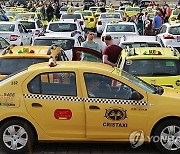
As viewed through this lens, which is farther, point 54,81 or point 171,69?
point 171,69

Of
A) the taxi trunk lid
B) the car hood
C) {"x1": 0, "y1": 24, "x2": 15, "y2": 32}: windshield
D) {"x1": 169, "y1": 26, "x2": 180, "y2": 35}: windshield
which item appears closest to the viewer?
the car hood

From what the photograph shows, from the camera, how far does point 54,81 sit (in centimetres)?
769

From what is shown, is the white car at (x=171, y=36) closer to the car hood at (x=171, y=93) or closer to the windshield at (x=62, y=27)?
the windshield at (x=62, y=27)

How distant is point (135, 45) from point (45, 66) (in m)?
5.60

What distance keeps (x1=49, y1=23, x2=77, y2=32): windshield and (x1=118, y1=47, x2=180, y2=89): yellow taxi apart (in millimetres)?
10237

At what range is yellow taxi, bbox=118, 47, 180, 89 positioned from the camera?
9609 millimetres

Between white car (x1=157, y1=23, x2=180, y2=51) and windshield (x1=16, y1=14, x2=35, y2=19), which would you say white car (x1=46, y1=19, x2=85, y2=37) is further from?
windshield (x1=16, y1=14, x2=35, y2=19)

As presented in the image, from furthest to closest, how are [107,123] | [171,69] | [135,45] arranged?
[135,45] → [171,69] → [107,123]

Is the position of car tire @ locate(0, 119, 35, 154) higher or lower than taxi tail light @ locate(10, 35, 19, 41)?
higher

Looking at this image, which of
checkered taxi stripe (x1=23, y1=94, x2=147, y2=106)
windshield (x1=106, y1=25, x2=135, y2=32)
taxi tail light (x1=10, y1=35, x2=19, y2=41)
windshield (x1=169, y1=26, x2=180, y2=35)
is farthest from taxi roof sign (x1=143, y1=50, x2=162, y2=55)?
taxi tail light (x1=10, y1=35, x2=19, y2=41)

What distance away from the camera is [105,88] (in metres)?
7.61

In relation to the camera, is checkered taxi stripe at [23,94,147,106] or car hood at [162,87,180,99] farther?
car hood at [162,87,180,99]

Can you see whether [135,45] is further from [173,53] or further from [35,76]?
[35,76]

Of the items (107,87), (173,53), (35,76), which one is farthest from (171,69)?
(35,76)
